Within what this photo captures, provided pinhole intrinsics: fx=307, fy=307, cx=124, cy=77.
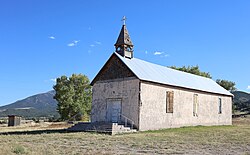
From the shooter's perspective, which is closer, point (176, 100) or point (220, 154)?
point (220, 154)

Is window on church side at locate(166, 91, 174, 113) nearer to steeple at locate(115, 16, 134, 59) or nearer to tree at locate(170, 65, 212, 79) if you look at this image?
steeple at locate(115, 16, 134, 59)

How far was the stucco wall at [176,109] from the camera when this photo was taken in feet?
85.9

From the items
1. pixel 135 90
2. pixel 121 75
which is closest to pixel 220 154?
pixel 135 90

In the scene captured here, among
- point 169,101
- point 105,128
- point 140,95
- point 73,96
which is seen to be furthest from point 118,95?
point 73,96

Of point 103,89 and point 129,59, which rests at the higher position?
point 129,59

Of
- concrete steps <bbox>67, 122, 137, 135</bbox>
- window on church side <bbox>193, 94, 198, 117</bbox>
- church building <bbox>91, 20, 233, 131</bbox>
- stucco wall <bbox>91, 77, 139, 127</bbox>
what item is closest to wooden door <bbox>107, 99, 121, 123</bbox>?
church building <bbox>91, 20, 233, 131</bbox>

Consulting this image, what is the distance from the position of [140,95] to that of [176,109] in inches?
216

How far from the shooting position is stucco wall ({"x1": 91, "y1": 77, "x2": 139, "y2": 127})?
25.9 metres

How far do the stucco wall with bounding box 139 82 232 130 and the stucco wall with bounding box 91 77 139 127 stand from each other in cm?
65

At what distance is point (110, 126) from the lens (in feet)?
77.0

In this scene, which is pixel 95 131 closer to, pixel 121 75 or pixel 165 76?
pixel 121 75

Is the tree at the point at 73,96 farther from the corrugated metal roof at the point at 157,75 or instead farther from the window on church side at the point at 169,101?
the window on church side at the point at 169,101

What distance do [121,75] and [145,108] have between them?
3.67 metres

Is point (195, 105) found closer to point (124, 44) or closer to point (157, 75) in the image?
point (157, 75)
